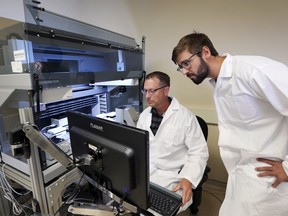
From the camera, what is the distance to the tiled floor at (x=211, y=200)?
1.84 m

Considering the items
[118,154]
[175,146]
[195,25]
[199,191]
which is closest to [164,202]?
[118,154]

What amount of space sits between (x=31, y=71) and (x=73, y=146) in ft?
1.44

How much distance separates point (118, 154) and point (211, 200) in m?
1.81

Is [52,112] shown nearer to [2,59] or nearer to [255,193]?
[2,59]

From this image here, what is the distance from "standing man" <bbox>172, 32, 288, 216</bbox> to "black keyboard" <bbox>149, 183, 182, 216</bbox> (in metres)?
0.40

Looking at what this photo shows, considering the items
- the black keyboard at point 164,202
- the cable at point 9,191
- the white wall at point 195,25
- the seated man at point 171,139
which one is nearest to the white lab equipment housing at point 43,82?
the cable at point 9,191

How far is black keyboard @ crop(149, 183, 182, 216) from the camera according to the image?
0.83 m

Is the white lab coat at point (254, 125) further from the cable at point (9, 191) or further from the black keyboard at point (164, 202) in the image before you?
the cable at point (9, 191)

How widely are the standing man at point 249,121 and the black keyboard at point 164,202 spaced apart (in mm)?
400

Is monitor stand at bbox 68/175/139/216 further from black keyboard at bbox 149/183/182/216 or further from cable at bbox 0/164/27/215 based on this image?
cable at bbox 0/164/27/215

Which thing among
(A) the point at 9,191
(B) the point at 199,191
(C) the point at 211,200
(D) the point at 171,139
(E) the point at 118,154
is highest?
(E) the point at 118,154

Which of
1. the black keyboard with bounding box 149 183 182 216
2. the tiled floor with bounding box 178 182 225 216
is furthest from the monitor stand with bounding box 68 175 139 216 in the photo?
the tiled floor with bounding box 178 182 225 216

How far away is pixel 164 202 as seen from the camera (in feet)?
2.87

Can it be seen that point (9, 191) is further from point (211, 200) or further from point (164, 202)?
point (211, 200)
